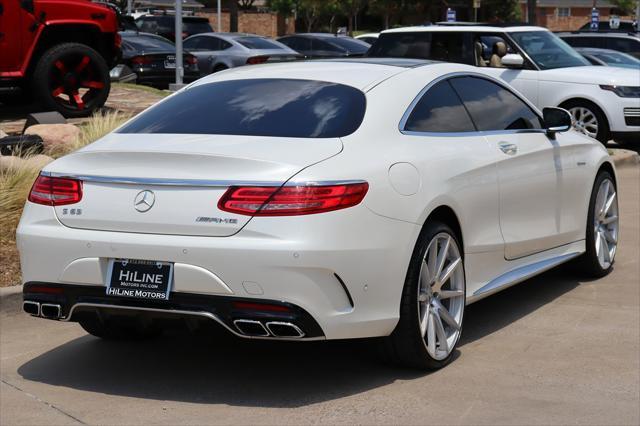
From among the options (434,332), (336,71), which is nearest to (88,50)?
(336,71)

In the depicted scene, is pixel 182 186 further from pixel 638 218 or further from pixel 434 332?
pixel 638 218

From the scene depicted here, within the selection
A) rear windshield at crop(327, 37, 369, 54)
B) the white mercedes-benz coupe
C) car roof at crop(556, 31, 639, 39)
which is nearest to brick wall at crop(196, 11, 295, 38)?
rear windshield at crop(327, 37, 369, 54)

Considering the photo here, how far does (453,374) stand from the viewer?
19.3 feet

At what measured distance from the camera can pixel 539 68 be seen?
50.2 ft

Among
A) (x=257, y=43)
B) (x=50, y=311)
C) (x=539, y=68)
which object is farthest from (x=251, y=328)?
(x=257, y=43)

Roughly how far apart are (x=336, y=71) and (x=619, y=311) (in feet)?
8.00

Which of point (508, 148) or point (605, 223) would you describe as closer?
point (508, 148)

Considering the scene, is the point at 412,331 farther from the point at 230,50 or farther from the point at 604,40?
the point at 230,50

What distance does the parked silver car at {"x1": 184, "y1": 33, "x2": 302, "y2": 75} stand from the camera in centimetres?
2675

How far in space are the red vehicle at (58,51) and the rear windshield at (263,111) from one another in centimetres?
751

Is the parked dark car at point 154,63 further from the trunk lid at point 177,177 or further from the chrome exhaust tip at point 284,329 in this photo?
the chrome exhaust tip at point 284,329

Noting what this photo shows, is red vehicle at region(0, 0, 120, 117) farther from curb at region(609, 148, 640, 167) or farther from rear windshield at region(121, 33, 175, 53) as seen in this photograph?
rear windshield at region(121, 33, 175, 53)

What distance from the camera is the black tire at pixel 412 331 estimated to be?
559 centimetres

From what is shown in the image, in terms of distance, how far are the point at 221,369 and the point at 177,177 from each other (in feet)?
4.03
